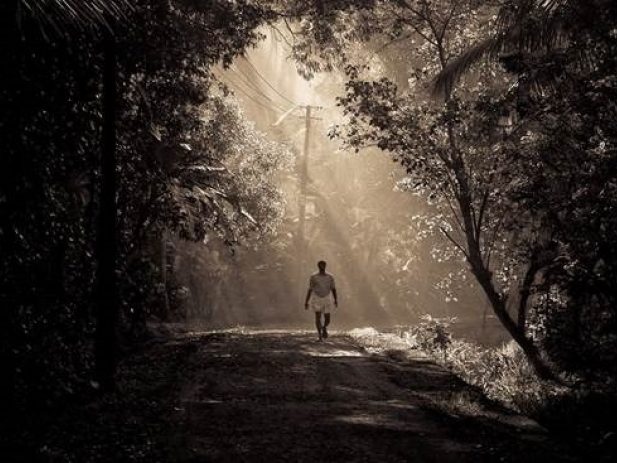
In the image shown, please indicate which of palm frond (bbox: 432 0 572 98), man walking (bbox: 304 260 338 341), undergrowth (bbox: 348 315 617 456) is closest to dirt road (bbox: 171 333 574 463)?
undergrowth (bbox: 348 315 617 456)

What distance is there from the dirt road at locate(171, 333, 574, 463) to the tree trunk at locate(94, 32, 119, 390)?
127cm

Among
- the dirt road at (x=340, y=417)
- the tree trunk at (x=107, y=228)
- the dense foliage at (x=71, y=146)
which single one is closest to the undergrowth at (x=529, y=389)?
the dirt road at (x=340, y=417)

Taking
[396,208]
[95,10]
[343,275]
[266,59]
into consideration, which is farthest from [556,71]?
[266,59]

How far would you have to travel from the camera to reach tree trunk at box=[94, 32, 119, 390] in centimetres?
1105

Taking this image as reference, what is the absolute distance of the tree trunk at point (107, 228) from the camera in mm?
11055

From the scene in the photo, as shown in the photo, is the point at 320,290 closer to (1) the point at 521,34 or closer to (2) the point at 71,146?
(1) the point at 521,34

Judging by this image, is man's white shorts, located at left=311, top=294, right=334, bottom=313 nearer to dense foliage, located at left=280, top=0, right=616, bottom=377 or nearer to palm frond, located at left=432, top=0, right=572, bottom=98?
dense foliage, located at left=280, top=0, right=616, bottom=377

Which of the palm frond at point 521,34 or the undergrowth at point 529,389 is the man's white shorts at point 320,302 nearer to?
the undergrowth at point 529,389

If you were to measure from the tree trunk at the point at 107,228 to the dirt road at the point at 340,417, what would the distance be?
1.27m

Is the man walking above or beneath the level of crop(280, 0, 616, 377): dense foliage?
beneath

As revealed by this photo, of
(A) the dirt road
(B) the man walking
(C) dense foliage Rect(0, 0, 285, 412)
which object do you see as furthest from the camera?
(B) the man walking

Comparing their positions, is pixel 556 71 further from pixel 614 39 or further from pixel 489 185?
pixel 489 185

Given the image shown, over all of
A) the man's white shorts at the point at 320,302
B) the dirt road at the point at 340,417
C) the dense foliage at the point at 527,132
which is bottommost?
the dirt road at the point at 340,417

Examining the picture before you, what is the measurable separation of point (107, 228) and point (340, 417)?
14.3 feet
